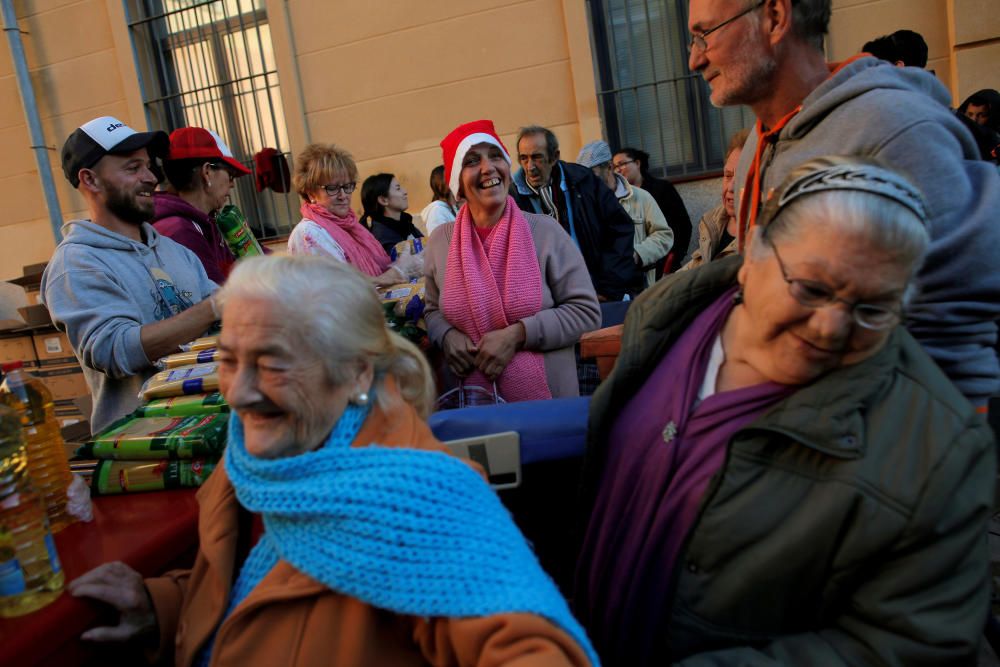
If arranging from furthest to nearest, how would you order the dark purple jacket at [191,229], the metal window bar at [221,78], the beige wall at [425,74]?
1. the metal window bar at [221,78]
2. the beige wall at [425,74]
3. the dark purple jacket at [191,229]

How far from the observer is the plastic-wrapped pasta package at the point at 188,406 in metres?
1.86

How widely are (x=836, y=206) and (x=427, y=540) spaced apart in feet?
3.10

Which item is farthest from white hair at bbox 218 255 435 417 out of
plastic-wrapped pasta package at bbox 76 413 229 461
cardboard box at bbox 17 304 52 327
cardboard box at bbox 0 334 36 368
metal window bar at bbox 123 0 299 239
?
metal window bar at bbox 123 0 299 239

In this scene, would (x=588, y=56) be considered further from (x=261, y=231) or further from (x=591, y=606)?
(x=591, y=606)

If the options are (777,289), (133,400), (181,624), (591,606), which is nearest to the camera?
(777,289)

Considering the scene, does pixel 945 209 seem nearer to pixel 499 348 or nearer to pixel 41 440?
pixel 499 348

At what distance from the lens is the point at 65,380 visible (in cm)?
573

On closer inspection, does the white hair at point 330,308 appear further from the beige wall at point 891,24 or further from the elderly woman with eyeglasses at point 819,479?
the beige wall at point 891,24

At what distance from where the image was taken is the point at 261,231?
25.2ft

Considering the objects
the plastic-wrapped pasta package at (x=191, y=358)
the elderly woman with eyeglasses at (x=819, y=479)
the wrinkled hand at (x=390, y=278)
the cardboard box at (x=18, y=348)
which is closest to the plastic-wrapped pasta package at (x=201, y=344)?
the plastic-wrapped pasta package at (x=191, y=358)

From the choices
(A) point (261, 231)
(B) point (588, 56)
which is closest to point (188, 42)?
(A) point (261, 231)

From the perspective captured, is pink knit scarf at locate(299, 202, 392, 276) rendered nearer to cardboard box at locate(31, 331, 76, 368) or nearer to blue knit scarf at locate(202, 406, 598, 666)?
blue knit scarf at locate(202, 406, 598, 666)

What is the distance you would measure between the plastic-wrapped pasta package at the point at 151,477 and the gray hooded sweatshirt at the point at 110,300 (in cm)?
70

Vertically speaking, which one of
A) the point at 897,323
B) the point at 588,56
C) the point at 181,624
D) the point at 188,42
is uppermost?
the point at 188,42
